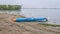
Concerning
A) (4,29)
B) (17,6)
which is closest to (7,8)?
(17,6)

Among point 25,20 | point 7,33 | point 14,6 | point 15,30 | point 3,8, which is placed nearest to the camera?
point 7,33

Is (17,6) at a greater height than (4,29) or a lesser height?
lesser

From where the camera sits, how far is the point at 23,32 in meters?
9.84

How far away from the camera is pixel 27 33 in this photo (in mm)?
9688

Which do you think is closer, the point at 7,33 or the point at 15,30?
the point at 7,33

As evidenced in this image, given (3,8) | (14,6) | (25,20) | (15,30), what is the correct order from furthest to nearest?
(14,6) < (3,8) < (25,20) < (15,30)

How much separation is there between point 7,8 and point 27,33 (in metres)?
41.4

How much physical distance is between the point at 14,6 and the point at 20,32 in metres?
44.2

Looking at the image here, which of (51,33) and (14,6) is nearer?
(51,33)

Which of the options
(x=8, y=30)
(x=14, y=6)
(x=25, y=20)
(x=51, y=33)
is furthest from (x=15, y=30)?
(x=14, y=6)

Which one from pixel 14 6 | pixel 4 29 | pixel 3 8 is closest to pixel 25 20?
pixel 4 29

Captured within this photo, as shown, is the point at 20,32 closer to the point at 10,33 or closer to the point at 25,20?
the point at 10,33

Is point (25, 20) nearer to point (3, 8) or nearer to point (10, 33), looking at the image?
point (10, 33)

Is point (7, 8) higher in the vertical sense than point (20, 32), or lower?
lower
